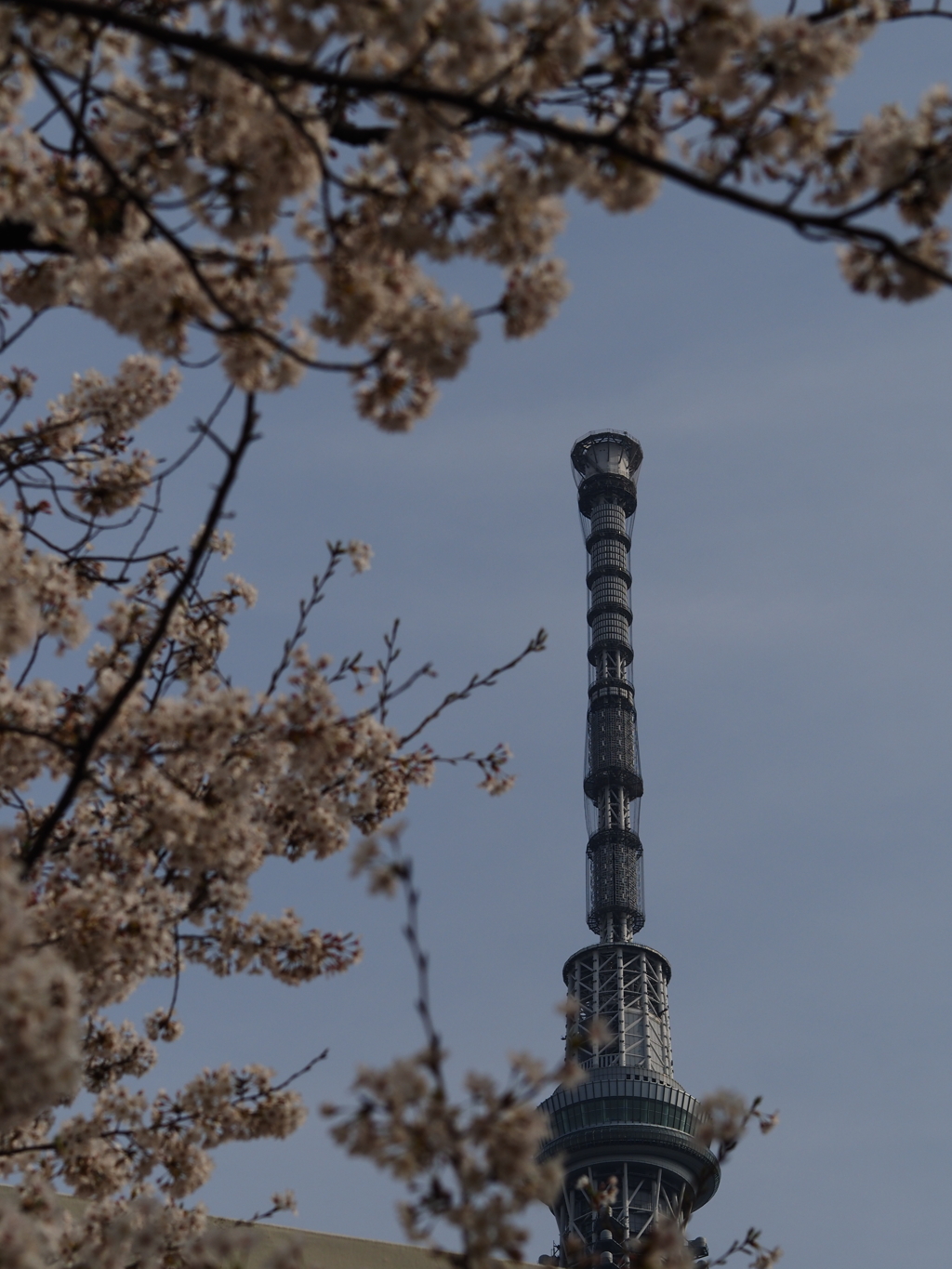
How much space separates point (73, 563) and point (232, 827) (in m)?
2.46

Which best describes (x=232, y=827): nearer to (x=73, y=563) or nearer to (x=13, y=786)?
(x=13, y=786)

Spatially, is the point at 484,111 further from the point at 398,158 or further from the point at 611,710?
the point at 611,710

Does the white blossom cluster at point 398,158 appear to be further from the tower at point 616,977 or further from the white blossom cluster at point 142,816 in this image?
the tower at point 616,977

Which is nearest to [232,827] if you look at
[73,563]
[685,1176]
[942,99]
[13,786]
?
[13,786]

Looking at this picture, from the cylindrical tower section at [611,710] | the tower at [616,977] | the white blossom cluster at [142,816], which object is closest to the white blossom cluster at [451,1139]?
the white blossom cluster at [142,816]

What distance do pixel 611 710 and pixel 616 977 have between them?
74.2 feet

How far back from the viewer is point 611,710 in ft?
362

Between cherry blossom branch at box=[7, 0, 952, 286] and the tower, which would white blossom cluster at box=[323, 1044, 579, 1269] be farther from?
the tower

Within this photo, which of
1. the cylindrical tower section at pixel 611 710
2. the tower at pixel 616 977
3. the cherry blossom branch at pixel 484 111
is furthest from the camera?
the cylindrical tower section at pixel 611 710

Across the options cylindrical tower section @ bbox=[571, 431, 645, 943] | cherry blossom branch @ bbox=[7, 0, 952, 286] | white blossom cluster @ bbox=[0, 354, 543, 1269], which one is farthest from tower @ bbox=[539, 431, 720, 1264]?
cherry blossom branch @ bbox=[7, 0, 952, 286]

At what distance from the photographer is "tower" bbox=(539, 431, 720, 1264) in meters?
86.3

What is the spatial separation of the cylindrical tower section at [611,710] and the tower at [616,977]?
9 cm

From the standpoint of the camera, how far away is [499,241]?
627cm

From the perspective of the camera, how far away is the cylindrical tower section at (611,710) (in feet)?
343
